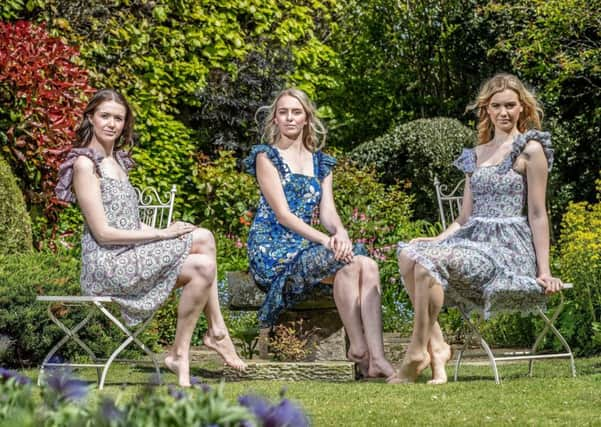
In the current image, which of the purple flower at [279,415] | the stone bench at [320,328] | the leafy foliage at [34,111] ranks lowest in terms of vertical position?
the purple flower at [279,415]

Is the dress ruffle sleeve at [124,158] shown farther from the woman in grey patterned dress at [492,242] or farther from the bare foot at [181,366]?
the woman in grey patterned dress at [492,242]

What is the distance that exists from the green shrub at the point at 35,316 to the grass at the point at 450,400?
34.0 inches

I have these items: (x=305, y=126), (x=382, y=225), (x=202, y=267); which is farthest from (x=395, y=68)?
(x=202, y=267)

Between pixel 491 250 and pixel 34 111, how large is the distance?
14.2 feet

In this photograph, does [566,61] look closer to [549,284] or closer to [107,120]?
[549,284]

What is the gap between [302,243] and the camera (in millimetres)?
5387

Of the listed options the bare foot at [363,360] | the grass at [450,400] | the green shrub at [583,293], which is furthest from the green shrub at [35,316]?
the green shrub at [583,293]

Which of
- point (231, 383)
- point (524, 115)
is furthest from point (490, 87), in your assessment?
point (231, 383)

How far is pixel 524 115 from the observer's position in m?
5.27

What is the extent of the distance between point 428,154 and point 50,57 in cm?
451

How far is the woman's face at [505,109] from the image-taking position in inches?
202

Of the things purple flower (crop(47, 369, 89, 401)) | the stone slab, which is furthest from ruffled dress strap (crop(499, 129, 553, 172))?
purple flower (crop(47, 369, 89, 401))

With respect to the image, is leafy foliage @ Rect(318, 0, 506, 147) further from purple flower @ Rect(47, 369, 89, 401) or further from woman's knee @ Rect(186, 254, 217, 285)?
purple flower @ Rect(47, 369, 89, 401)

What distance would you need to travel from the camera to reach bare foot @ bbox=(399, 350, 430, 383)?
4.82 metres
